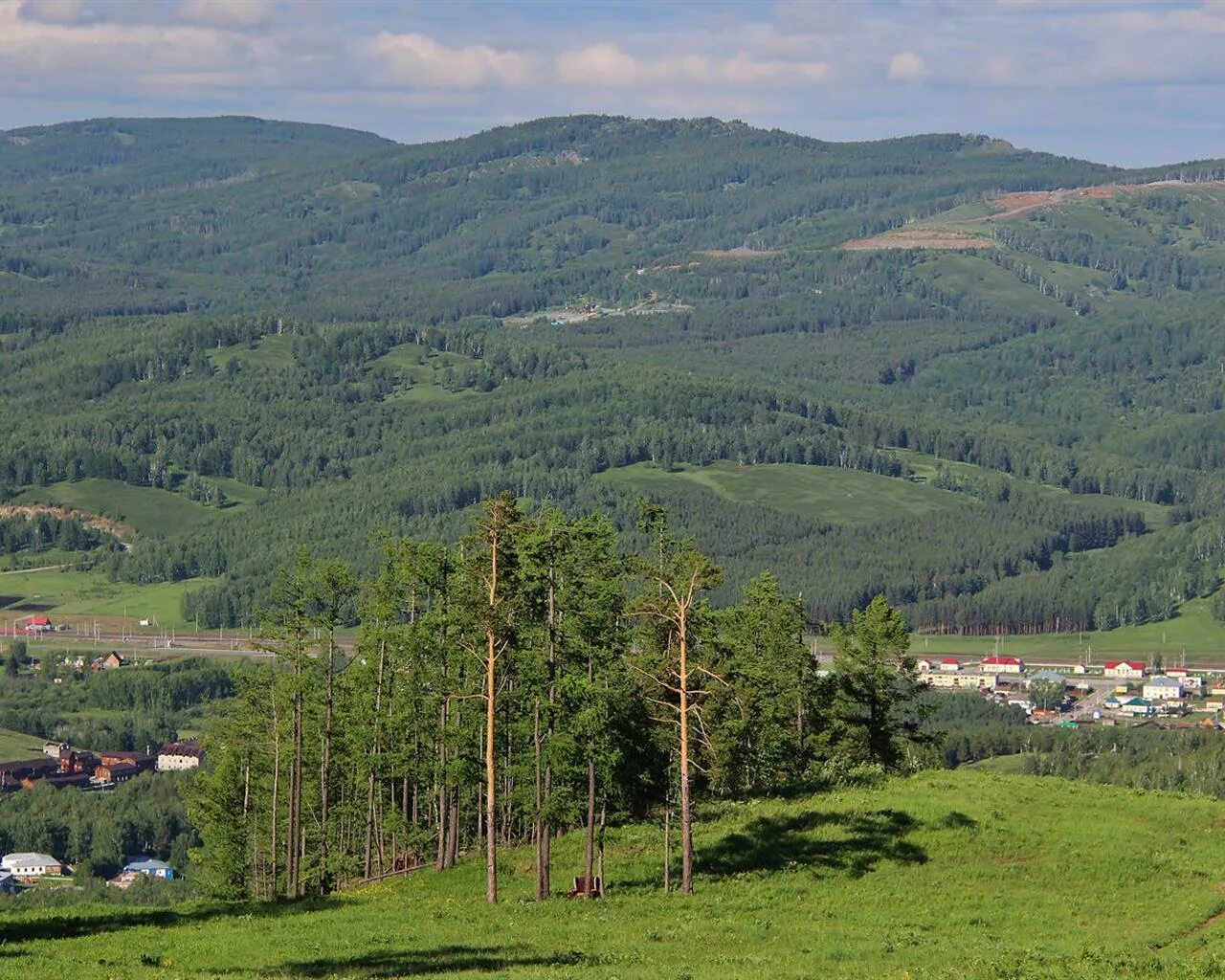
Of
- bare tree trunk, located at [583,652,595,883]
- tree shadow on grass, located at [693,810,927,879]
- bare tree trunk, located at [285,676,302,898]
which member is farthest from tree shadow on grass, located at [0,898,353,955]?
bare tree trunk, located at [285,676,302,898]

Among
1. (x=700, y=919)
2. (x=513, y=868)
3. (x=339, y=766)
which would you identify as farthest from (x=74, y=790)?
A: (x=700, y=919)

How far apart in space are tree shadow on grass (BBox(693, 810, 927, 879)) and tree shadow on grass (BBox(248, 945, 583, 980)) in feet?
49.1

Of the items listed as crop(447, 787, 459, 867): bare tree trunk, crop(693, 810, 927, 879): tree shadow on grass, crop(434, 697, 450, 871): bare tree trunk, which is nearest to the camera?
crop(693, 810, 927, 879): tree shadow on grass

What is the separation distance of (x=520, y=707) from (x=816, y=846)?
10951 mm

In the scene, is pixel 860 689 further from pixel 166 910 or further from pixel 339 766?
pixel 166 910

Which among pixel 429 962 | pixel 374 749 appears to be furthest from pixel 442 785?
pixel 429 962

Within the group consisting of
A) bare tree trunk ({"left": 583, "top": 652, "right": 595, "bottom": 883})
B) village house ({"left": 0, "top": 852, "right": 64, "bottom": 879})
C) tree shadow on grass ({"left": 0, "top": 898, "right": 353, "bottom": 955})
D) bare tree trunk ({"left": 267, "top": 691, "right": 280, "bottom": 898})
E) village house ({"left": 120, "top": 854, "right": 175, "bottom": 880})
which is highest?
bare tree trunk ({"left": 583, "top": 652, "right": 595, "bottom": 883})

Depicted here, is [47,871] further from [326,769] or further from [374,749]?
[374,749]

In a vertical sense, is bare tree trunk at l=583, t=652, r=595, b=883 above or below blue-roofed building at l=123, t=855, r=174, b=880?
above

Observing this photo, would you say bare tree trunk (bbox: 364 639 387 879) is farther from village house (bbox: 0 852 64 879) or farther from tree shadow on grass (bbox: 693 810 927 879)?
village house (bbox: 0 852 64 879)

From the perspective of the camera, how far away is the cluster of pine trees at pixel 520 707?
231ft

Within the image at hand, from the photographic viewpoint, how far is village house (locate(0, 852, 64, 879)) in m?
170

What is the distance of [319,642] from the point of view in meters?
84.9

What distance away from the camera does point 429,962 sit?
5394 centimetres
